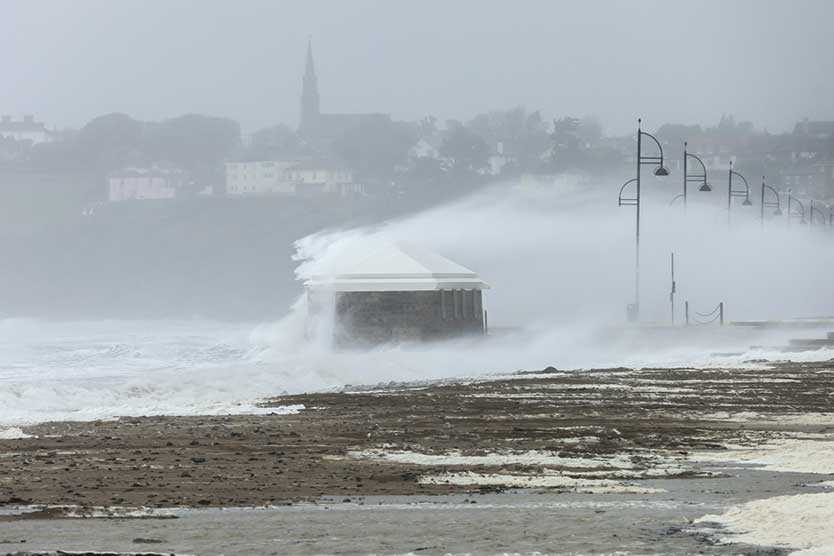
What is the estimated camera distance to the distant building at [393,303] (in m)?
46.2

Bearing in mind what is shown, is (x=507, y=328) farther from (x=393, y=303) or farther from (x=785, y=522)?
(x=785, y=522)

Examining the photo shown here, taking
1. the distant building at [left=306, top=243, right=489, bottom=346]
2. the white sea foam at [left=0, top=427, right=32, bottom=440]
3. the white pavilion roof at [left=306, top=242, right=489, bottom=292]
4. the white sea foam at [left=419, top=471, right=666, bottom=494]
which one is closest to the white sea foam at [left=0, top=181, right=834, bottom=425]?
the distant building at [left=306, top=243, right=489, bottom=346]

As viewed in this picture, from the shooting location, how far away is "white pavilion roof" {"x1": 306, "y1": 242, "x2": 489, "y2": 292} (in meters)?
47.0

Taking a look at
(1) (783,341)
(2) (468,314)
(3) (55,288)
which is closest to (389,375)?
(2) (468,314)

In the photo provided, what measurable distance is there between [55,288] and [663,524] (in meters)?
188

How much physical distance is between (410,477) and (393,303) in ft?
100.0

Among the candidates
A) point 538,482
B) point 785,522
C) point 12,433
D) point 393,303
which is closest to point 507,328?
point 393,303

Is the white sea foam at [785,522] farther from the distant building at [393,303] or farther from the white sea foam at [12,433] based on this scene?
the distant building at [393,303]

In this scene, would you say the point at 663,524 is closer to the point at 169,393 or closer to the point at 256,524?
the point at 256,524

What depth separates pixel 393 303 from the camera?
4638 cm

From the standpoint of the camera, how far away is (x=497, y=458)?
17484 mm

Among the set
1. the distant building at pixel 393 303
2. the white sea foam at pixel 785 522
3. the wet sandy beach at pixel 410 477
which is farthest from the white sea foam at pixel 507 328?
the white sea foam at pixel 785 522

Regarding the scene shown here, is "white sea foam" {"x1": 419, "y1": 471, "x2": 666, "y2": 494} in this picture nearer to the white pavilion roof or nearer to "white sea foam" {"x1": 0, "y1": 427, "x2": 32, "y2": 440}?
"white sea foam" {"x1": 0, "y1": 427, "x2": 32, "y2": 440}

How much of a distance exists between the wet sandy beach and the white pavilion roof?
2083 centimetres
